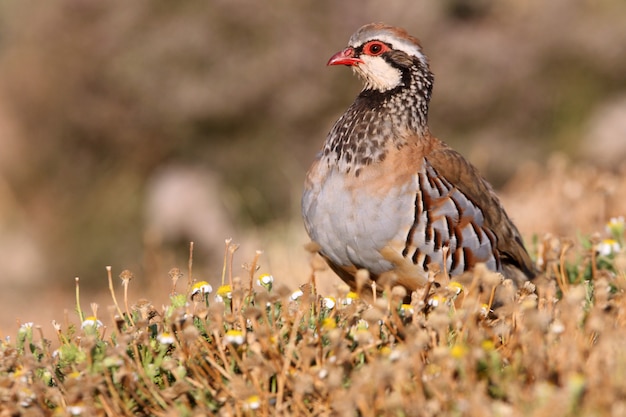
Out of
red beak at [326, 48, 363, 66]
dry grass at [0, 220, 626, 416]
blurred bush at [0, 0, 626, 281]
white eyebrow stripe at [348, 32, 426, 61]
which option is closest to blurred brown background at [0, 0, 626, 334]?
blurred bush at [0, 0, 626, 281]

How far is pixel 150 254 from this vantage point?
737 centimetres

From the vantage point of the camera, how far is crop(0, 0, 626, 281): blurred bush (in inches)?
462

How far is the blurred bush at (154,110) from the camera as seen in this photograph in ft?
38.5

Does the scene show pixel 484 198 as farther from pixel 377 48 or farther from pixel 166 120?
pixel 166 120

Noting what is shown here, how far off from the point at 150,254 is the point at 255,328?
4476 millimetres

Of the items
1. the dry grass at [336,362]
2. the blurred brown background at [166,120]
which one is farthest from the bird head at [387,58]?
the blurred brown background at [166,120]

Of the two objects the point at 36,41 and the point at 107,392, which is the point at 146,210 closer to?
the point at 36,41

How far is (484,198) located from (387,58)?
0.90 metres

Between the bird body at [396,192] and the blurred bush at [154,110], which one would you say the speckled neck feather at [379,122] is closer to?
the bird body at [396,192]

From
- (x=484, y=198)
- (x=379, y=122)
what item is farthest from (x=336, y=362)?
(x=484, y=198)

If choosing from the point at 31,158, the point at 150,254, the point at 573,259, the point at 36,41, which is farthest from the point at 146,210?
the point at 573,259

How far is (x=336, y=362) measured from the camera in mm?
2857

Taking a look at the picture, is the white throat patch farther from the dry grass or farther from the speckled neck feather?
the dry grass

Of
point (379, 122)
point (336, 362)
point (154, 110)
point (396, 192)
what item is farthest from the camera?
point (154, 110)
